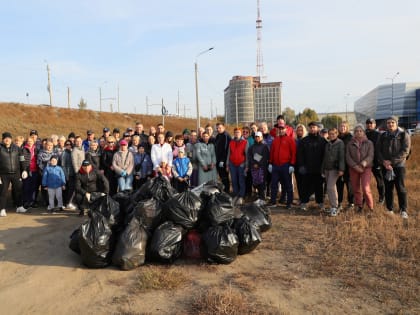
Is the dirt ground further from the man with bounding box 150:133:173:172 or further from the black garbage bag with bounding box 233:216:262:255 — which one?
the man with bounding box 150:133:173:172

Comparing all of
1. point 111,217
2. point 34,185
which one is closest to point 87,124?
point 34,185

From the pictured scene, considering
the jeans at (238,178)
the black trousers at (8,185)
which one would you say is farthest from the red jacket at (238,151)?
the black trousers at (8,185)

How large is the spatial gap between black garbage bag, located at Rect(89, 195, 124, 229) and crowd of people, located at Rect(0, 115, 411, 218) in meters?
1.97

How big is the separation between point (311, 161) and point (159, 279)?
4092mm

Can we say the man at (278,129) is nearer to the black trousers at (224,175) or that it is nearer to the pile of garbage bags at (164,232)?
the black trousers at (224,175)

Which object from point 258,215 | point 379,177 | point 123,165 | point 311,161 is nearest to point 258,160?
point 311,161

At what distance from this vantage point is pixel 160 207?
4.91 metres

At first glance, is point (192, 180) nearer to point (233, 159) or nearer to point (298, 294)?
point (233, 159)

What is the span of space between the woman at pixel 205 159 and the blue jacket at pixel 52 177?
300cm

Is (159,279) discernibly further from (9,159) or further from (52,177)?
(9,159)

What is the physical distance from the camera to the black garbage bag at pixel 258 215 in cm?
549

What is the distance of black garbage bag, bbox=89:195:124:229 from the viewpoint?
Result: 16.0 ft

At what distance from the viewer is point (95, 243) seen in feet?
14.0

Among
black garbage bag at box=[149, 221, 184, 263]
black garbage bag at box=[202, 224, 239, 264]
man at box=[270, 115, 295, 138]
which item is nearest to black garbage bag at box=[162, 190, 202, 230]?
black garbage bag at box=[149, 221, 184, 263]
